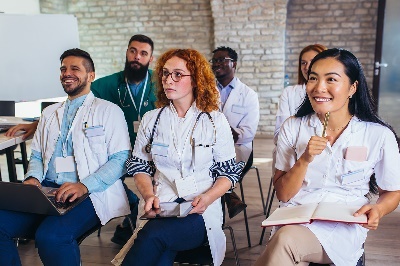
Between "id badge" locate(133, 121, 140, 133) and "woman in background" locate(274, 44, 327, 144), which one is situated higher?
"woman in background" locate(274, 44, 327, 144)

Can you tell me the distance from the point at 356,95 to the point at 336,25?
4.63 meters

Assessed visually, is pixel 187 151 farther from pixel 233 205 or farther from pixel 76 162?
pixel 76 162

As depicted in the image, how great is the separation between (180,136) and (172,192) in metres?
0.27

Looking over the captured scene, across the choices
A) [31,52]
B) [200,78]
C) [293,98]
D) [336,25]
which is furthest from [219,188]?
[336,25]

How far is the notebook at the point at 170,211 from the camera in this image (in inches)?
69.8

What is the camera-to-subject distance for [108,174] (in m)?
2.13

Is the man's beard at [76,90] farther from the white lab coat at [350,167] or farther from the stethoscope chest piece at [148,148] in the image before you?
the white lab coat at [350,167]

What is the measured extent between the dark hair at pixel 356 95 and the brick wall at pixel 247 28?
425 centimetres

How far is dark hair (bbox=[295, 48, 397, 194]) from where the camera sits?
162 centimetres

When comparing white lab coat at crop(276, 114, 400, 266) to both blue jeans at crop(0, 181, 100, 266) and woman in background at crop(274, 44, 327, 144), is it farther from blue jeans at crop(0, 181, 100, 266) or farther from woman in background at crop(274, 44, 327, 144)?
woman in background at crop(274, 44, 327, 144)

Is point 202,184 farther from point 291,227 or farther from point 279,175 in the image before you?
point 291,227

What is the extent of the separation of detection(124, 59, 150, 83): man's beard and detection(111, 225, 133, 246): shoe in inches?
42.8

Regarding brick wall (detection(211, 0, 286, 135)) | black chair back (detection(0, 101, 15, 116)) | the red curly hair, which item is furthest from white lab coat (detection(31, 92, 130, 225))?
brick wall (detection(211, 0, 286, 135))

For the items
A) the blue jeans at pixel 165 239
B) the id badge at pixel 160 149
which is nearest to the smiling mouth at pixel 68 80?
the id badge at pixel 160 149
